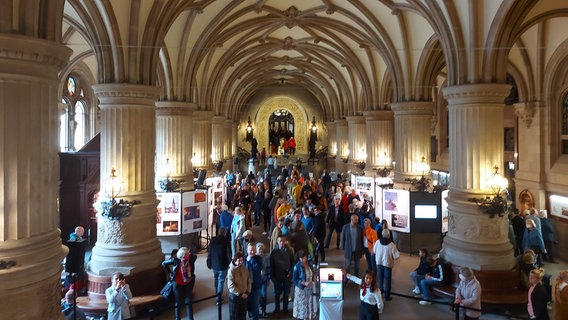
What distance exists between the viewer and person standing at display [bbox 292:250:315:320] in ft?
25.9

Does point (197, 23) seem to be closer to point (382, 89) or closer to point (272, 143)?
point (382, 89)

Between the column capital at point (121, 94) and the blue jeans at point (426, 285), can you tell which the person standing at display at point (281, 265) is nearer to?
the blue jeans at point (426, 285)

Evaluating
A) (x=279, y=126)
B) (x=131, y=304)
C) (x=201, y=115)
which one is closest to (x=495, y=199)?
(x=131, y=304)

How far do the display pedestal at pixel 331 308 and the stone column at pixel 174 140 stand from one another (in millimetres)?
8545

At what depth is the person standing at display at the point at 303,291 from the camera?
25.9ft

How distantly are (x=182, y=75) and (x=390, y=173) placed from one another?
10.3 metres

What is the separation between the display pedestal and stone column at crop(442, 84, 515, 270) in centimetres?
416

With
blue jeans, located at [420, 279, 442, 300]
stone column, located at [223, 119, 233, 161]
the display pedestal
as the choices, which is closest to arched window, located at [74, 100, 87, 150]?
stone column, located at [223, 119, 233, 161]

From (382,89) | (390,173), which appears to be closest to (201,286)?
(390,173)

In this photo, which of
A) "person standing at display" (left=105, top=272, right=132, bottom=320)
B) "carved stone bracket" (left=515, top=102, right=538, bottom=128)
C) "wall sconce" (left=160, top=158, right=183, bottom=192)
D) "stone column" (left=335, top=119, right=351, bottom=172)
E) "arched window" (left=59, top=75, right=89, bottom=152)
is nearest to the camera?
"person standing at display" (left=105, top=272, right=132, bottom=320)

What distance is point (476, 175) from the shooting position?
10.4 m

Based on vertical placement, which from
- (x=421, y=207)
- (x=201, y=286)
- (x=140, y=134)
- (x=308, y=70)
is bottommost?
(x=201, y=286)

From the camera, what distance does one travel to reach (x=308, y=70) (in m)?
34.2

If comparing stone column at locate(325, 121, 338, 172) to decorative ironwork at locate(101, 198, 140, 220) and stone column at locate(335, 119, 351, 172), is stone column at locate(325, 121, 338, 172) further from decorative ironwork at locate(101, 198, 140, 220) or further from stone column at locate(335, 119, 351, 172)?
decorative ironwork at locate(101, 198, 140, 220)
